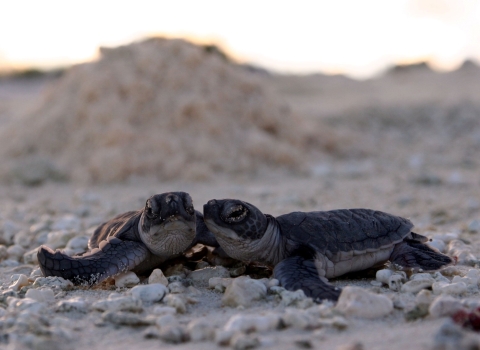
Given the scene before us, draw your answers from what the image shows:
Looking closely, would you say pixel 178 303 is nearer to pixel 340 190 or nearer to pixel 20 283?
pixel 20 283

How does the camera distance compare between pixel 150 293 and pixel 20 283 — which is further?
pixel 20 283

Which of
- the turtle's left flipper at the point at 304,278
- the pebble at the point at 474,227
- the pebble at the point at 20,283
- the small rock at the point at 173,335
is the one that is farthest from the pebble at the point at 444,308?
the pebble at the point at 474,227

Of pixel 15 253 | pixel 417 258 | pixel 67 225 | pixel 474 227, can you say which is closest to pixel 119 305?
pixel 417 258

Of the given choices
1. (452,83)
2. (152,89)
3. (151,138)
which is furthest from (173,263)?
(452,83)

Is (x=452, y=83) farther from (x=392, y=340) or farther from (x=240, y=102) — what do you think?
(x=392, y=340)

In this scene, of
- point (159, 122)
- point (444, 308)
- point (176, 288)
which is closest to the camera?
point (444, 308)

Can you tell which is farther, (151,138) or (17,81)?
(17,81)

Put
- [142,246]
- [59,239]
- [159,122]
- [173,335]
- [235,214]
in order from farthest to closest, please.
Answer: [159,122]
[59,239]
[142,246]
[235,214]
[173,335]

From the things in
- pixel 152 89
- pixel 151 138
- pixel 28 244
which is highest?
pixel 152 89

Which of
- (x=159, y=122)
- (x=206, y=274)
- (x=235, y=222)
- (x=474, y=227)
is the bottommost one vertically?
(x=474, y=227)
